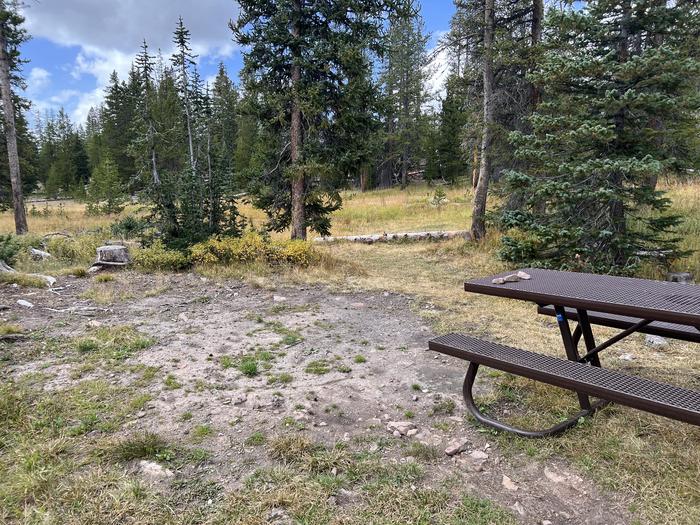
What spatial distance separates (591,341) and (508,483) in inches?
56.4

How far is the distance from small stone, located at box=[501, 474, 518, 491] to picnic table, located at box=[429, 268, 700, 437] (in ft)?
1.48

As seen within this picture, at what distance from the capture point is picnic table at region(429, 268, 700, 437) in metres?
2.19

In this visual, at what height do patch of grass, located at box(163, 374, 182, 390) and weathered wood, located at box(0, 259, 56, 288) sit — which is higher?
weathered wood, located at box(0, 259, 56, 288)

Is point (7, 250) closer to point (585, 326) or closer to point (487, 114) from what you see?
point (585, 326)

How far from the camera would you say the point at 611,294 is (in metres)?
2.68

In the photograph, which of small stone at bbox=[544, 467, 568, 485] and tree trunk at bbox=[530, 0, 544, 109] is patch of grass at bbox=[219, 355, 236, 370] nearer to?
small stone at bbox=[544, 467, 568, 485]

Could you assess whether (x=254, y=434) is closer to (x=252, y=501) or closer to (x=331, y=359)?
(x=252, y=501)

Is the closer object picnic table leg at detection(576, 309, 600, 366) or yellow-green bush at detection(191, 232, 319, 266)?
picnic table leg at detection(576, 309, 600, 366)

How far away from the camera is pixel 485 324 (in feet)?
17.5

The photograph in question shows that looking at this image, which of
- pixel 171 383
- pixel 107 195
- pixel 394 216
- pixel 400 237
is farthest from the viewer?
pixel 107 195

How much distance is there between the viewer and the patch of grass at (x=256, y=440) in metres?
2.71

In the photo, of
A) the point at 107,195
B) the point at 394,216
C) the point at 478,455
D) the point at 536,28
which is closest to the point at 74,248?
the point at 478,455

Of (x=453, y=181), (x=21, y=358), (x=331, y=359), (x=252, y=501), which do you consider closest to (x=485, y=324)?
(x=331, y=359)

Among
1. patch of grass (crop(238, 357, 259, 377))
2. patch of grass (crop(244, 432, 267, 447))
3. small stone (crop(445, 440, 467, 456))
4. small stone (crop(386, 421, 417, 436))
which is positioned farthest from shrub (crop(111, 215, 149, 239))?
small stone (crop(445, 440, 467, 456))
